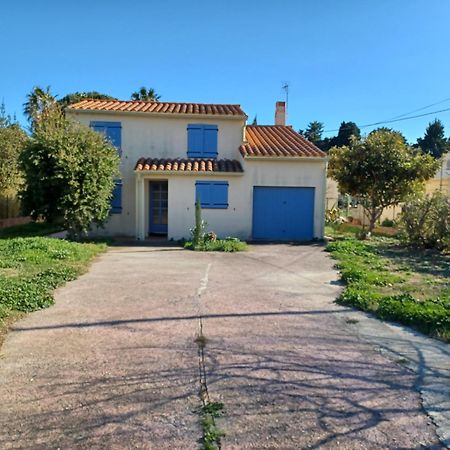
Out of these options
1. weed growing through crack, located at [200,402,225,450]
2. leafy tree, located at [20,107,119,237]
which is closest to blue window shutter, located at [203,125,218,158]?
leafy tree, located at [20,107,119,237]

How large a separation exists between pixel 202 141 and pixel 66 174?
622cm

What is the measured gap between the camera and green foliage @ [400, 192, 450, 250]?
13.1m

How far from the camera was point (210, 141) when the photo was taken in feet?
58.1

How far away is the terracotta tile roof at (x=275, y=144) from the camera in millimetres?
16625

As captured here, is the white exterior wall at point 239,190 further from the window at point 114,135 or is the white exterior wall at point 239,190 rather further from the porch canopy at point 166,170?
the window at point 114,135

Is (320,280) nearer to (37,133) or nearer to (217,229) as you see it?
(217,229)

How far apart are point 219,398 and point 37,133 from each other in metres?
12.9

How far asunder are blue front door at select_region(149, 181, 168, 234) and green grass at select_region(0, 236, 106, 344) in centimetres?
478

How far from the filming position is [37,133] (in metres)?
13.9

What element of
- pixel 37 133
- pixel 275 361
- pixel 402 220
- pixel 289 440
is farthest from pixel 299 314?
pixel 37 133

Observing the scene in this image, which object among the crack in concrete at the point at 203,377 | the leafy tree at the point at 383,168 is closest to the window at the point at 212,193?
the leafy tree at the point at 383,168

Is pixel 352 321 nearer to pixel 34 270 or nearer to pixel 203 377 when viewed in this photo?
pixel 203 377

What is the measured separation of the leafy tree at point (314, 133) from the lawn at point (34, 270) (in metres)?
55.3

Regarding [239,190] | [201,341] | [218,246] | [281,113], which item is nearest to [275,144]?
[239,190]
